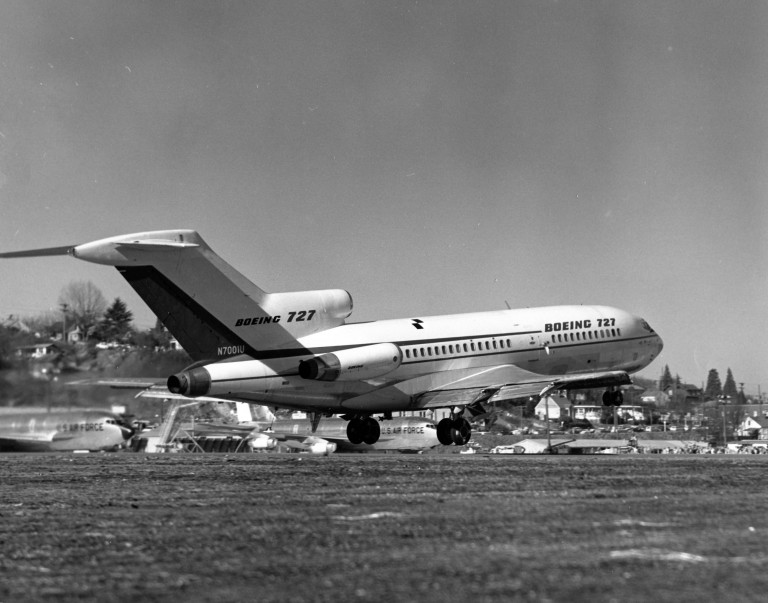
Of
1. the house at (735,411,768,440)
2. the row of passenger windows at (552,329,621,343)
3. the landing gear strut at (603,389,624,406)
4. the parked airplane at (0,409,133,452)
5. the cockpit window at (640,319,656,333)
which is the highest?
the cockpit window at (640,319,656,333)

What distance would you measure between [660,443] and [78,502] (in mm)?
70107

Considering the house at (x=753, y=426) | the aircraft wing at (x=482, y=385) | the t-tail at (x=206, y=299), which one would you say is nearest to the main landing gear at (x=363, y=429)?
the aircraft wing at (x=482, y=385)

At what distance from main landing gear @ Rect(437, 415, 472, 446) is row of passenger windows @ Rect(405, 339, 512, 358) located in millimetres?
2930

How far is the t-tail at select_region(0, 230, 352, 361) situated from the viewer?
110ft

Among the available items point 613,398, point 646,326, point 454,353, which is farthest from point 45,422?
point 646,326

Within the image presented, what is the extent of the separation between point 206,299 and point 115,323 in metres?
7.68

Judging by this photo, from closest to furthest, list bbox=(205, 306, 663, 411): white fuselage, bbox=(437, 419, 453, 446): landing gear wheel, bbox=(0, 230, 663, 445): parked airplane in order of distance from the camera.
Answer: bbox=(0, 230, 663, 445): parked airplane, bbox=(205, 306, 663, 411): white fuselage, bbox=(437, 419, 453, 446): landing gear wheel

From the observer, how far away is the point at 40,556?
11.4 metres

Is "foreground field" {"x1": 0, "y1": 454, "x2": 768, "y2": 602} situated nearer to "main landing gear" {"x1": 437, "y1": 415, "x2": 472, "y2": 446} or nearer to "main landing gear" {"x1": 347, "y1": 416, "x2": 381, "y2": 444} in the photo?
"main landing gear" {"x1": 347, "y1": 416, "x2": 381, "y2": 444}

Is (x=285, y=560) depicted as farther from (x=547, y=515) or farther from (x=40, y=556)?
(x=547, y=515)

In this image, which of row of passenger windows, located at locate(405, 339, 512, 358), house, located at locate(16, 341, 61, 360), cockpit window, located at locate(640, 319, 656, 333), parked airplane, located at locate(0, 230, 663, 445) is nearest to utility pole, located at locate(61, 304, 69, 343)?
house, located at locate(16, 341, 61, 360)

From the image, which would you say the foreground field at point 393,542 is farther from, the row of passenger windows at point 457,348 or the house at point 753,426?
the house at point 753,426

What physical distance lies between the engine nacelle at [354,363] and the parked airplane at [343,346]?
0.15 feet

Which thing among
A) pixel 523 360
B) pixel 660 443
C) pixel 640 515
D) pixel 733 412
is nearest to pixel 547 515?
pixel 640 515
